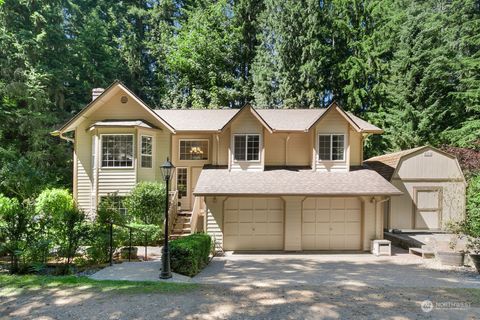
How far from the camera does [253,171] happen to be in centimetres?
1427

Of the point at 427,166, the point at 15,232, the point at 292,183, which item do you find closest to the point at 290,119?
the point at 292,183

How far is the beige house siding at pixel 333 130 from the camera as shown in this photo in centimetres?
1430

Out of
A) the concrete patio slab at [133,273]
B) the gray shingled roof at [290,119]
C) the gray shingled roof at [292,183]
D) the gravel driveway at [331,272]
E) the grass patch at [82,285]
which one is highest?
the gray shingled roof at [290,119]

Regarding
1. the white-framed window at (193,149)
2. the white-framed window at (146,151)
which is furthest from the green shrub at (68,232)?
the white-framed window at (193,149)

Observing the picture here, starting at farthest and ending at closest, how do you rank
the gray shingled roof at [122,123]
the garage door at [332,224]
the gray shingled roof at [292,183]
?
1. the gray shingled roof at [122,123]
2. the garage door at [332,224]
3. the gray shingled roof at [292,183]

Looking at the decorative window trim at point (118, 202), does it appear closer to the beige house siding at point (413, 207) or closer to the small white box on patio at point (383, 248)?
the small white box on patio at point (383, 248)

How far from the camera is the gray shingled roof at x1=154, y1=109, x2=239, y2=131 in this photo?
15391 mm

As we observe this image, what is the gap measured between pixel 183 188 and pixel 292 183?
6.18 metres

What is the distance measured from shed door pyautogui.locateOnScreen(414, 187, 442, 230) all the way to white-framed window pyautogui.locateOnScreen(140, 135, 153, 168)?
14.2m

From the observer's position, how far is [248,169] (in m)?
14.3

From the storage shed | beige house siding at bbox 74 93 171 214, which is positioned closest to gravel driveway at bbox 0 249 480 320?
the storage shed

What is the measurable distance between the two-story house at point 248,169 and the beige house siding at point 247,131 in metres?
0.05

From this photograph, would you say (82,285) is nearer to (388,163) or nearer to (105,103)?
(105,103)

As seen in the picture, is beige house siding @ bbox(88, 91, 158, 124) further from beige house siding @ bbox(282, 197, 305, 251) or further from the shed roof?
the shed roof
